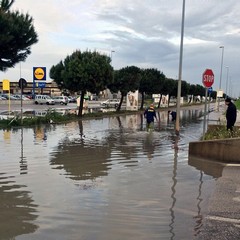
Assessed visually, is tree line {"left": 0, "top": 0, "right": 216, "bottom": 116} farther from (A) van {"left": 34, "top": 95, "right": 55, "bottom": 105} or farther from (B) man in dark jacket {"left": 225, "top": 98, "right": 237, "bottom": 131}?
(A) van {"left": 34, "top": 95, "right": 55, "bottom": 105}

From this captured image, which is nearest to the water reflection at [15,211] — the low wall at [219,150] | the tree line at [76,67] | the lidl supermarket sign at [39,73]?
the low wall at [219,150]

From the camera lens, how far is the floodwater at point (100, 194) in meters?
5.13

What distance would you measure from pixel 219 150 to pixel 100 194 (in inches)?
199

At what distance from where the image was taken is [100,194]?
23.0ft

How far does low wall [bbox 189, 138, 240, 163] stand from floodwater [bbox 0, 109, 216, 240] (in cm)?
60

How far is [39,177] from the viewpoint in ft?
27.6

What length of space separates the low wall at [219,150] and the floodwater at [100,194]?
0.60 metres

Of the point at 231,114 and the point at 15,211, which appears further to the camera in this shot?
the point at 231,114

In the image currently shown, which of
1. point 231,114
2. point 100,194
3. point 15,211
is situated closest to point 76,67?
point 231,114

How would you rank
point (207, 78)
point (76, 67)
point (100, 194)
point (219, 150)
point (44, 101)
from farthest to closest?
point (44, 101) < point (76, 67) < point (207, 78) < point (219, 150) < point (100, 194)

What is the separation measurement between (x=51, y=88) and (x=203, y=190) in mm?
130292

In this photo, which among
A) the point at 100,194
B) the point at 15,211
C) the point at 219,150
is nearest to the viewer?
the point at 15,211

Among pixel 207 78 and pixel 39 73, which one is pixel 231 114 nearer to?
pixel 207 78

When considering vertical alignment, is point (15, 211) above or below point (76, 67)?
below
